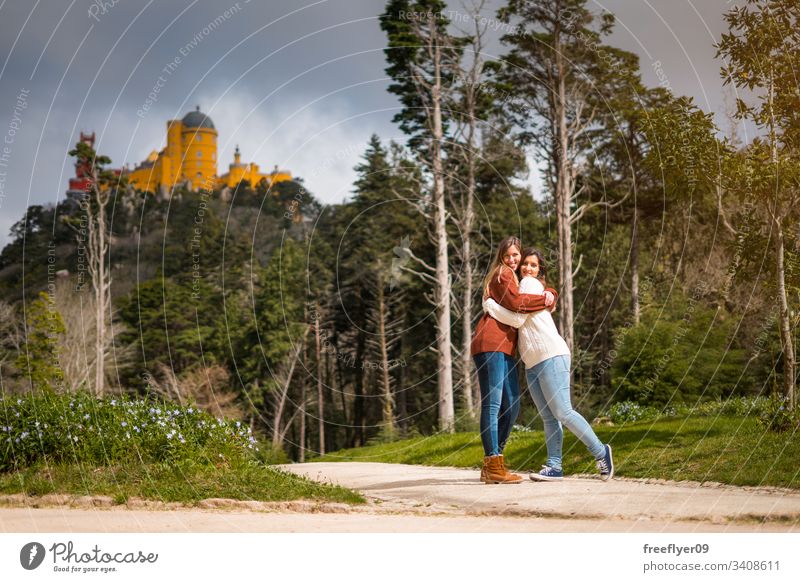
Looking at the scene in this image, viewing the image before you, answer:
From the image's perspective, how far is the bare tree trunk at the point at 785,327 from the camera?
8305 millimetres

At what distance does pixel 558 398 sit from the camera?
6.85 meters

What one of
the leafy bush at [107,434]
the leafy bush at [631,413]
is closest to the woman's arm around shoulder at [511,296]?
the leafy bush at [107,434]

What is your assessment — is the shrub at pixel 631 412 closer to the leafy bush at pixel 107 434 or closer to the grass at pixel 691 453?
the grass at pixel 691 453

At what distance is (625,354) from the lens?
15.8m

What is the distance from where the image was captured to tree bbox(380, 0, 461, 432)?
15477mm

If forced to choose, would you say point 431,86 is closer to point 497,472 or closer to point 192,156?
point 192,156

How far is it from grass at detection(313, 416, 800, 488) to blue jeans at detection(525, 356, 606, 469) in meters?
1.38

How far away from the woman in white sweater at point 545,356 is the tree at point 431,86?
8.64 m

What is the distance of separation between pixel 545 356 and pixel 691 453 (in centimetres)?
251

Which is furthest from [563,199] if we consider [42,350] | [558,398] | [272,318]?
[272,318]

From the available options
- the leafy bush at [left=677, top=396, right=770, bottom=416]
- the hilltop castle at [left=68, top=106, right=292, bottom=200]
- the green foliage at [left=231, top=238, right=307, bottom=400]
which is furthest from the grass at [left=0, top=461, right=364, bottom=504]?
the green foliage at [left=231, top=238, right=307, bottom=400]
